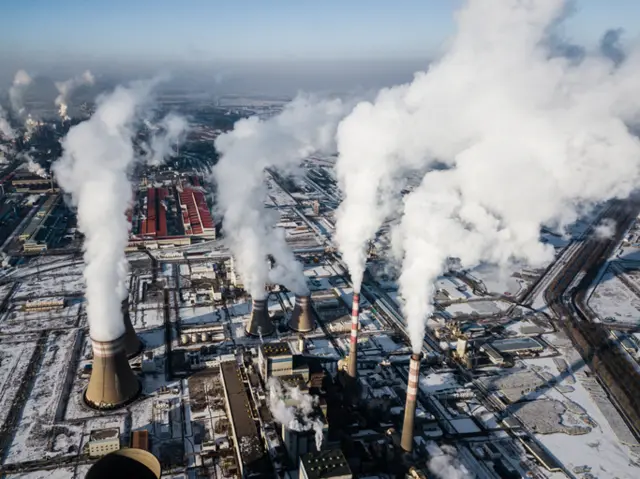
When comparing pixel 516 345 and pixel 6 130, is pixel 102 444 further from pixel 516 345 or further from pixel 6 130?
pixel 6 130

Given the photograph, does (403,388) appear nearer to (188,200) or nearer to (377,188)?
(377,188)

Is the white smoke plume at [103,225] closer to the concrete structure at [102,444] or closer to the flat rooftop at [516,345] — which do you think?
the concrete structure at [102,444]

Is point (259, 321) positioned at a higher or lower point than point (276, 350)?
lower

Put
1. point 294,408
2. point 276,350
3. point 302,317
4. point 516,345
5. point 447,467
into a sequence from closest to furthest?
1. point 447,467
2. point 294,408
3. point 276,350
4. point 516,345
5. point 302,317

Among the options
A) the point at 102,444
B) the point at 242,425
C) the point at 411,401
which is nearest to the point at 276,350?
the point at 242,425

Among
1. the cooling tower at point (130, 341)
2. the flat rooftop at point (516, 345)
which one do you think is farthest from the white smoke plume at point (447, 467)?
the cooling tower at point (130, 341)

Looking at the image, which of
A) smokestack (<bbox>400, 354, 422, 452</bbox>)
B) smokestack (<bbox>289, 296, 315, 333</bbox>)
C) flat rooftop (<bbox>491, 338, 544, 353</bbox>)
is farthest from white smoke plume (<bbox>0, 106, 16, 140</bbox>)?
smokestack (<bbox>400, 354, 422, 452</bbox>)

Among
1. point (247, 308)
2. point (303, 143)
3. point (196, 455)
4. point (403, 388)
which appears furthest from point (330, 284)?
point (196, 455)
